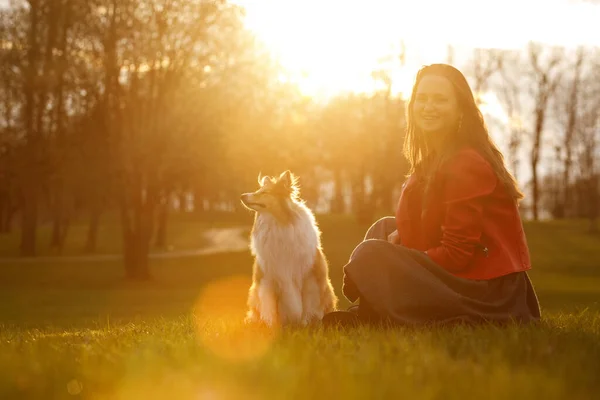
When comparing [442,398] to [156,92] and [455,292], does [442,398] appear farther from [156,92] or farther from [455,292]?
[156,92]

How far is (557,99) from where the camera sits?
6303 centimetres

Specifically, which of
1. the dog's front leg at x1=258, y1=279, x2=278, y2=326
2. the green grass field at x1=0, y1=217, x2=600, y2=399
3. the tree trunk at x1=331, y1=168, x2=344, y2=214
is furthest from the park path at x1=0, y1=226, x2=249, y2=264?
the green grass field at x1=0, y1=217, x2=600, y2=399

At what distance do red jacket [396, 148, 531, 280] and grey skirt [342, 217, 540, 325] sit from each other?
0.14 metres

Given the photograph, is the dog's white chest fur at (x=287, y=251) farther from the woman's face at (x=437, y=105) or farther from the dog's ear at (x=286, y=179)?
the woman's face at (x=437, y=105)

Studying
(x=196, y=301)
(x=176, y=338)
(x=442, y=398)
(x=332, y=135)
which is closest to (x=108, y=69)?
(x=196, y=301)

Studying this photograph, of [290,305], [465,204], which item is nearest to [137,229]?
[290,305]

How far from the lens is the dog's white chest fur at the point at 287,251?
8.84m

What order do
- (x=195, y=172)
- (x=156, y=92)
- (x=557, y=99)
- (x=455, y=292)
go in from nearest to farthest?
(x=455, y=292) < (x=156, y=92) < (x=195, y=172) < (x=557, y=99)

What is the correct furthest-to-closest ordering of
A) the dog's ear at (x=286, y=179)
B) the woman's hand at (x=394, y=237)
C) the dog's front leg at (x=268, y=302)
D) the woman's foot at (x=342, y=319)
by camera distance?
the dog's ear at (x=286, y=179)
the dog's front leg at (x=268, y=302)
the woman's hand at (x=394, y=237)
the woman's foot at (x=342, y=319)

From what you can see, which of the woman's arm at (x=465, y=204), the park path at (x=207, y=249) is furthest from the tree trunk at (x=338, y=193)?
the woman's arm at (x=465, y=204)

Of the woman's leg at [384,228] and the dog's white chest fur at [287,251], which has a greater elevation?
the woman's leg at [384,228]

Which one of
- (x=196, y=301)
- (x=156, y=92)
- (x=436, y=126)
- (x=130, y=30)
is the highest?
(x=130, y=30)

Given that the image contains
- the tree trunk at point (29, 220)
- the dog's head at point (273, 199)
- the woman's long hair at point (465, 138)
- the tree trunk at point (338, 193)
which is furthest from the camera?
the tree trunk at point (338, 193)

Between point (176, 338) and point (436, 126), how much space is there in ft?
9.70
